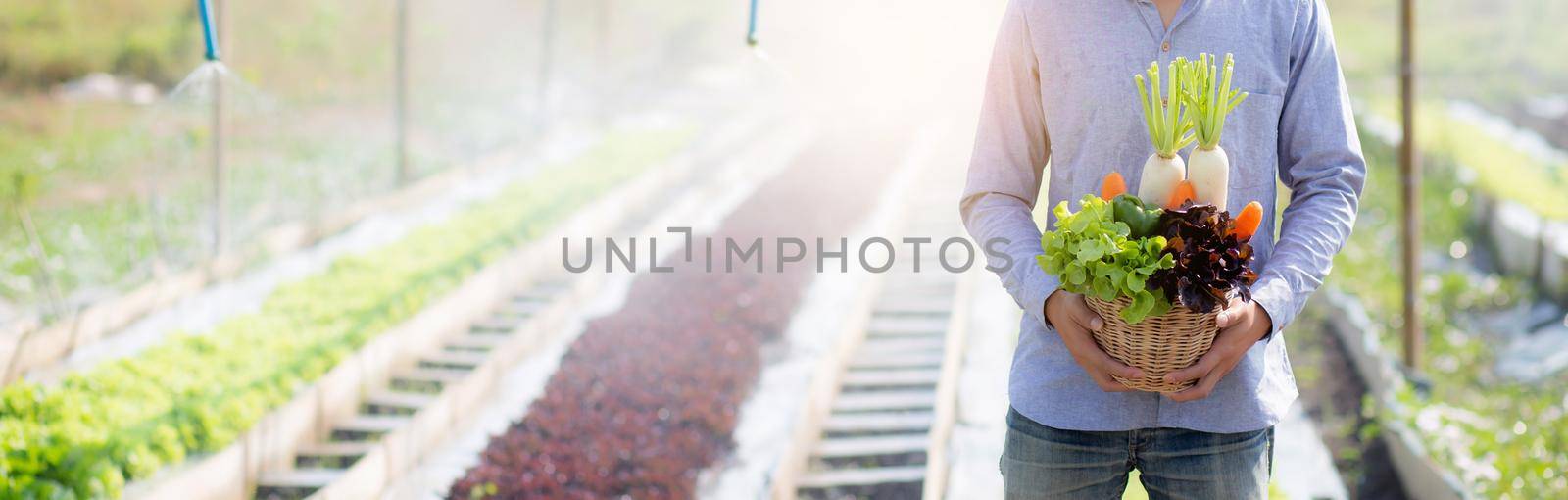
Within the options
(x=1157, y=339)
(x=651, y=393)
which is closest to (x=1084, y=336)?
(x=1157, y=339)

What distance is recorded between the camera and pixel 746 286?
909cm

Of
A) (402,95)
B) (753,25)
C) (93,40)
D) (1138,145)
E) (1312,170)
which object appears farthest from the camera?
(93,40)

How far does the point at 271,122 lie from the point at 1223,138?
1487 centimetres

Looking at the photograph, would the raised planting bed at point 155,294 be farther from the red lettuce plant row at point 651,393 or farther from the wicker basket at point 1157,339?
the wicker basket at point 1157,339

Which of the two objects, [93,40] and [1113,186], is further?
[93,40]

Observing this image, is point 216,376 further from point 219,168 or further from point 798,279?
point 798,279

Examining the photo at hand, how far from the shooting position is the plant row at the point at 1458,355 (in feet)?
16.4

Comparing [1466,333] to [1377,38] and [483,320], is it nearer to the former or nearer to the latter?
[483,320]

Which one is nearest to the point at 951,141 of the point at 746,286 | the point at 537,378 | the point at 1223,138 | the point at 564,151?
the point at 564,151

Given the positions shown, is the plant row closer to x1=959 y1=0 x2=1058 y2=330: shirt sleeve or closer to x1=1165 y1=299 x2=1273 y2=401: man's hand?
x1=1165 y1=299 x2=1273 y2=401: man's hand

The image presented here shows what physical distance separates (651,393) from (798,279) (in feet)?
9.94

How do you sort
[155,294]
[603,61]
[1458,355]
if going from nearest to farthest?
1. [1458,355]
2. [155,294]
3. [603,61]

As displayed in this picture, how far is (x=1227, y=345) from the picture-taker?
6.49 ft

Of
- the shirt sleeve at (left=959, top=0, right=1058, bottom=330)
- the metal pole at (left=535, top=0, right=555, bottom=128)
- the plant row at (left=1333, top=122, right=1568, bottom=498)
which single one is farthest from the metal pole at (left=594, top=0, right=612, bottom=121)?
the shirt sleeve at (left=959, top=0, right=1058, bottom=330)
